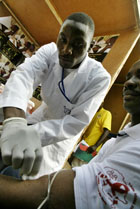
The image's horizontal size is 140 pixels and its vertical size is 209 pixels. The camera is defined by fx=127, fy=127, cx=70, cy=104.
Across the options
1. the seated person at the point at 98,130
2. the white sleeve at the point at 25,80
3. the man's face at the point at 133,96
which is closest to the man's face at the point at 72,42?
the white sleeve at the point at 25,80

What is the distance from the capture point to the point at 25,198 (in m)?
0.35

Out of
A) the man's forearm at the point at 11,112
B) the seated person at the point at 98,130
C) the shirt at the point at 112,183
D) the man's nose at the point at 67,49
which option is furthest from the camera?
the seated person at the point at 98,130

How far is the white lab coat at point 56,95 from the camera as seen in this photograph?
626 mm

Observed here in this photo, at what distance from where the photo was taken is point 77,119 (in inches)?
26.5

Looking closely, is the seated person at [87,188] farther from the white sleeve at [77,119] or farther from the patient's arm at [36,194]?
the white sleeve at [77,119]

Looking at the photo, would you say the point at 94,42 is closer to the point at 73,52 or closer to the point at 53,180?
the point at 73,52

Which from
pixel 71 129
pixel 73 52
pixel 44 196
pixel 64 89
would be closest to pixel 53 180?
pixel 44 196

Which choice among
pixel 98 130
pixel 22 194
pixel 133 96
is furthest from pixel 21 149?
pixel 98 130

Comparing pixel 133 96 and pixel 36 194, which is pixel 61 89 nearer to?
pixel 133 96

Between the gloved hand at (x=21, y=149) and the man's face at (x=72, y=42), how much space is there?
426mm

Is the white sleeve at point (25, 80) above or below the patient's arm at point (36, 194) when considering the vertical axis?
above

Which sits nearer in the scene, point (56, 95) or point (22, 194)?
point (22, 194)

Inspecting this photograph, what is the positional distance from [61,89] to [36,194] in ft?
1.69

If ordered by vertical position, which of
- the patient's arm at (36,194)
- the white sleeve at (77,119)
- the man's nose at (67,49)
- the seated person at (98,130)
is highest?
the man's nose at (67,49)
